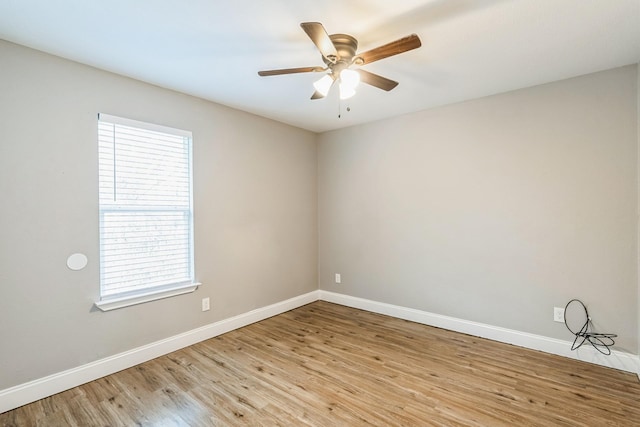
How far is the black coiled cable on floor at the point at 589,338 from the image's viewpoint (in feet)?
8.33

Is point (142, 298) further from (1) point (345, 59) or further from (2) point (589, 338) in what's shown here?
(2) point (589, 338)

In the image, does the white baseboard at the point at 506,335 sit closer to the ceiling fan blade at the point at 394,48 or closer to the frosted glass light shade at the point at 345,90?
the frosted glass light shade at the point at 345,90

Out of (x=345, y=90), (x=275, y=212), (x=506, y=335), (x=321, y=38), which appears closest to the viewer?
(x=321, y=38)

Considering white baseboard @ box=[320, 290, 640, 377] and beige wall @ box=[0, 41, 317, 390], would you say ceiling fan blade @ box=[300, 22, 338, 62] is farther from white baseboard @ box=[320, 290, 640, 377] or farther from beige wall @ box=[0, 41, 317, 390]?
white baseboard @ box=[320, 290, 640, 377]

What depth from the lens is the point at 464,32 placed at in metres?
2.00

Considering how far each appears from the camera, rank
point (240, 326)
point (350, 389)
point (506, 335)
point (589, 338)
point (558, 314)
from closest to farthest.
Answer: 1. point (350, 389)
2. point (589, 338)
3. point (558, 314)
4. point (506, 335)
5. point (240, 326)

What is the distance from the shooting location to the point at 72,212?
233 centimetres

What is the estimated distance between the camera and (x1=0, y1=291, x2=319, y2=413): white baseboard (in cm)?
208

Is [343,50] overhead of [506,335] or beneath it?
overhead

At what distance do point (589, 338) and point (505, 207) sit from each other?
1.29 m

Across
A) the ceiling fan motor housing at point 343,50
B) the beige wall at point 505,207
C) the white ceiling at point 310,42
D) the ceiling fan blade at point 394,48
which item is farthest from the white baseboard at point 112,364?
the ceiling fan blade at point 394,48

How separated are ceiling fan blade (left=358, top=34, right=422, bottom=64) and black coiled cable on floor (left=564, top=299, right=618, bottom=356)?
2.62 meters

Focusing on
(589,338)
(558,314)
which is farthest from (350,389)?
(589,338)

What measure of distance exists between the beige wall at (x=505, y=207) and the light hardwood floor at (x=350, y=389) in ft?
1.80
